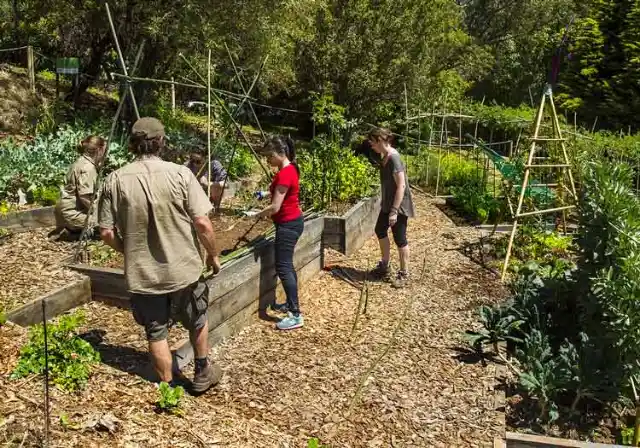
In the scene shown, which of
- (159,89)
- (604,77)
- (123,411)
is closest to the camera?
(123,411)

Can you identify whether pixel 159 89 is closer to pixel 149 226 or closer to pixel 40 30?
pixel 40 30

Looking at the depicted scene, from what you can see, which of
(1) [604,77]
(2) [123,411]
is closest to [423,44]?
(1) [604,77]

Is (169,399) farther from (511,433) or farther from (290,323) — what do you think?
(511,433)

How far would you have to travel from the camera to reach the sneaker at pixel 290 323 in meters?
5.00

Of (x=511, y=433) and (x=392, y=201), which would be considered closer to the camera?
(x=511, y=433)

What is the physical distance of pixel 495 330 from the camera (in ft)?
15.4

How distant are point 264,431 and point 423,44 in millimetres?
14523

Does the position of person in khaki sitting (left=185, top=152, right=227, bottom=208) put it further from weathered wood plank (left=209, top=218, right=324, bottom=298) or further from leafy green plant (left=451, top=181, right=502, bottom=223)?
leafy green plant (left=451, top=181, right=502, bottom=223)

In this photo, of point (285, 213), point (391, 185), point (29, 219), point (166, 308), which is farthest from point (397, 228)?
point (29, 219)

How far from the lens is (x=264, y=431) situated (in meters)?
3.39

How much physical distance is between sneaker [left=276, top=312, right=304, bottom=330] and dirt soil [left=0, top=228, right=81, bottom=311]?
1.80 m

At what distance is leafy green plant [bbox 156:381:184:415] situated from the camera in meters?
3.20

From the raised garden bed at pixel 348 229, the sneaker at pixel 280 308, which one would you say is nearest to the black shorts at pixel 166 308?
the sneaker at pixel 280 308

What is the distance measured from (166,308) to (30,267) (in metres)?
2.54
